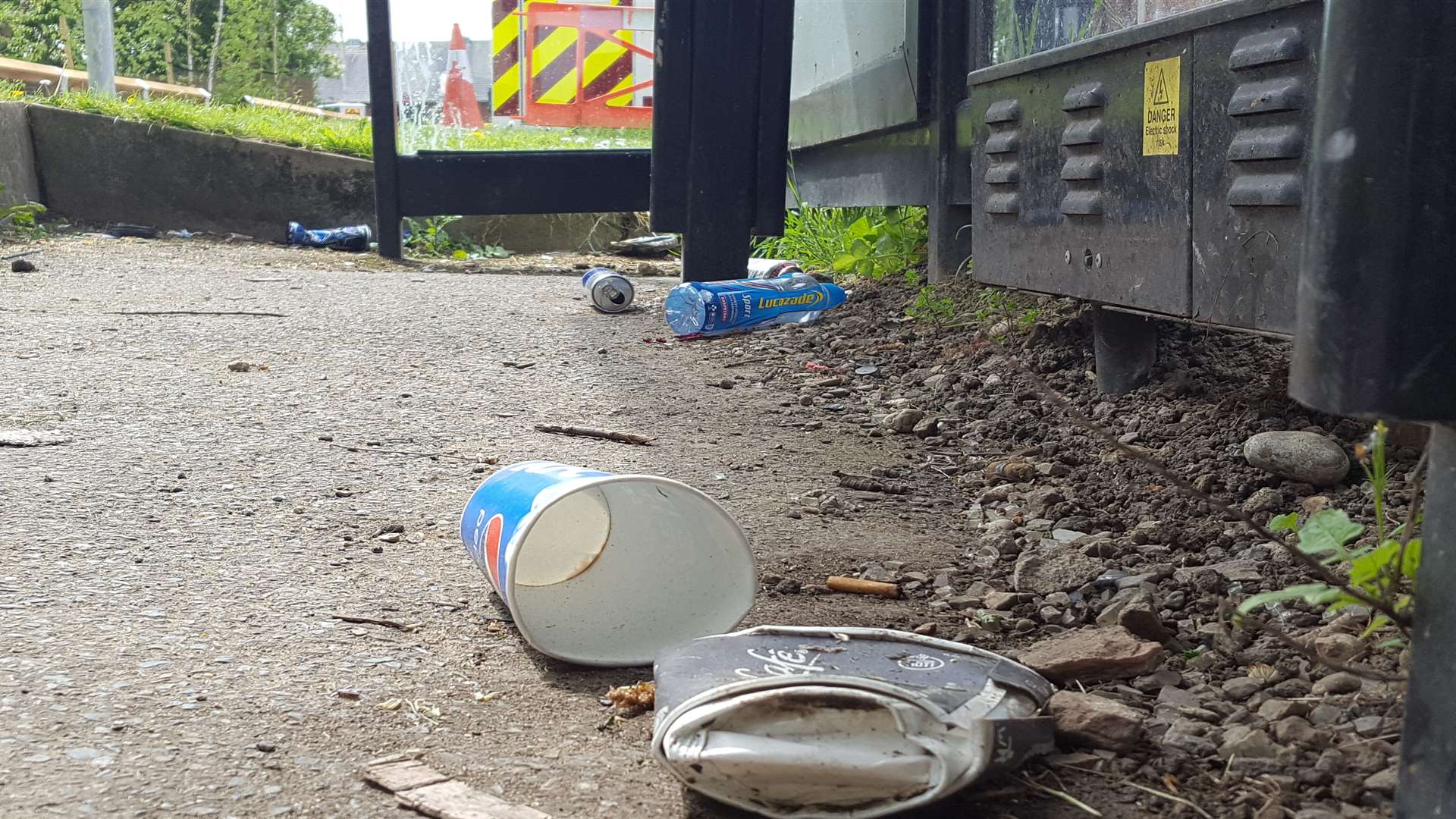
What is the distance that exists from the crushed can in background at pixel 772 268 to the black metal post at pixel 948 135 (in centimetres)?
81

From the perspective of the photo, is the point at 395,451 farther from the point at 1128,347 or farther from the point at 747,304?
the point at 747,304

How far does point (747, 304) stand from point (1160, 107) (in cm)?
244

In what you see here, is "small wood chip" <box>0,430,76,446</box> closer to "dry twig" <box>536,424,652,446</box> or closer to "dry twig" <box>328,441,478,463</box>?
"dry twig" <box>328,441,478,463</box>

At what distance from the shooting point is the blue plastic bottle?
4.82 meters

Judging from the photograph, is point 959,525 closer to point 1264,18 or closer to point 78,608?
point 1264,18

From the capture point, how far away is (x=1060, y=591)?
6.86 ft

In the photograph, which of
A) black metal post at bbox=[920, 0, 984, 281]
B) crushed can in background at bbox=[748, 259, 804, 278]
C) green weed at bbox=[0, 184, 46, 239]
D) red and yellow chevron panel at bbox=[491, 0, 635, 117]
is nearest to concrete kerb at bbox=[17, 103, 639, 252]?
green weed at bbox=[0, 184, 46, 239]

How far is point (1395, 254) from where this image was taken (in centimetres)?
97

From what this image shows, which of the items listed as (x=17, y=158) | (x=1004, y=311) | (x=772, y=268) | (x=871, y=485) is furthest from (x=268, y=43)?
(x=871, y=485)

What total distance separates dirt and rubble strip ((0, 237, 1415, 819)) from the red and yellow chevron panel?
3.04 m

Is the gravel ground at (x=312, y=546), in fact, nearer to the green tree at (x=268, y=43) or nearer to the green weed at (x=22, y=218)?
the green weed at (x=22, y=218)

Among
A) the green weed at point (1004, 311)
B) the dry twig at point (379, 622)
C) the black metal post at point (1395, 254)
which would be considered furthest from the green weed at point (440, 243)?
the black metal post at point (1395, 254)

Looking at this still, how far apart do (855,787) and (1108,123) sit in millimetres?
1919

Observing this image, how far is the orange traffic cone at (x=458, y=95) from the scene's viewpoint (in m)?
7.16
